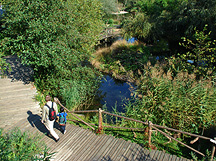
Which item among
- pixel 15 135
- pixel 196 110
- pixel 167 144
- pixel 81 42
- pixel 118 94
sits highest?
pixel 81 42

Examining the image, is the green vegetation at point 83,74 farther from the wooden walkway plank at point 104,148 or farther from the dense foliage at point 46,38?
the wooden walkway plank at point 104,148

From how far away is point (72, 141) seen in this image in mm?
6168

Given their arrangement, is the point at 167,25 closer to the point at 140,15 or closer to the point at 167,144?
the point at 140,15

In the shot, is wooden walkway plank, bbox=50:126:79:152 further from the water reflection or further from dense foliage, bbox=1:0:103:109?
the water reflection

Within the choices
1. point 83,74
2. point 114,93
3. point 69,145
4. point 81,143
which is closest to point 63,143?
point 69,145

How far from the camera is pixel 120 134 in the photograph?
680 centimetres

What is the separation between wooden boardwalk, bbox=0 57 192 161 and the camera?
5.51m

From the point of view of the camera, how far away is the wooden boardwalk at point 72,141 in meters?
5.51

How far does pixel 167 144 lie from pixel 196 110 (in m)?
1.82

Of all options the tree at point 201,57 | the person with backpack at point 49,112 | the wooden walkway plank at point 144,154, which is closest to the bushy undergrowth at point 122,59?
the tree at point 201,57

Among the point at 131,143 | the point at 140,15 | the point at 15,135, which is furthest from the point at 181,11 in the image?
the point at 15,135

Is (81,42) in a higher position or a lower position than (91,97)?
higher

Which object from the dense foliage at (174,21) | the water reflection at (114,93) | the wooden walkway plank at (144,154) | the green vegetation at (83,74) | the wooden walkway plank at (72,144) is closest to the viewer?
the wooden walkway plank at (144,154)

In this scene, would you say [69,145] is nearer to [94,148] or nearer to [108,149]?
[94,148]
